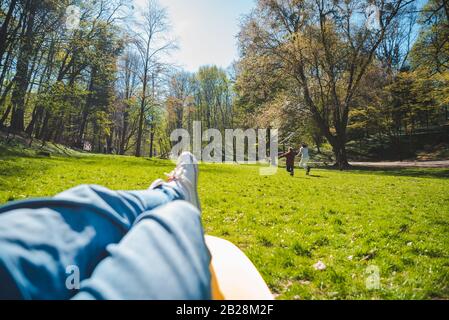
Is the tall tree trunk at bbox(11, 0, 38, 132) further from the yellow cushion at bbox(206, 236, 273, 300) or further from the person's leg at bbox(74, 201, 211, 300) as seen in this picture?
the person's leg at bbox(74, 201, 211, 300)

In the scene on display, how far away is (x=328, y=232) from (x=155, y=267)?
550cm

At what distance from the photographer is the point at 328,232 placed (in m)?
5.59

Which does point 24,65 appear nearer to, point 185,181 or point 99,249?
point 185,181

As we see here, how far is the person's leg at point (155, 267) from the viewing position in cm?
68

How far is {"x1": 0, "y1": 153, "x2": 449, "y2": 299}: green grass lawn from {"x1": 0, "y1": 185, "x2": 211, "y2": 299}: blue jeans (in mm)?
2667

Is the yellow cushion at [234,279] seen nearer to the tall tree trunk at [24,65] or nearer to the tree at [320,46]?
the tall tree trunk at [24,65]

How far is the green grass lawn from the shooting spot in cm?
346

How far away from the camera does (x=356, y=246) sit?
4.76m

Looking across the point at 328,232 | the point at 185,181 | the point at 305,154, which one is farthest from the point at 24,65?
the point at 185,181

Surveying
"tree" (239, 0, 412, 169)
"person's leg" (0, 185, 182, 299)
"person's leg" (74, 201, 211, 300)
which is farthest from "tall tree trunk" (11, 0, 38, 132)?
"person's leg" (74, 201, 211, 300)

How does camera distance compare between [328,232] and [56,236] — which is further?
[328,232]
